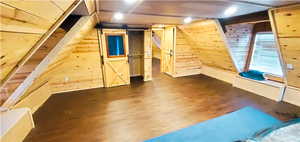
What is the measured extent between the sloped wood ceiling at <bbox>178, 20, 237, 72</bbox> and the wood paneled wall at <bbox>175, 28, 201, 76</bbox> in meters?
0.21

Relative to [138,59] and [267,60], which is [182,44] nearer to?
[138,59]

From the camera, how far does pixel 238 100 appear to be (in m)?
3.55

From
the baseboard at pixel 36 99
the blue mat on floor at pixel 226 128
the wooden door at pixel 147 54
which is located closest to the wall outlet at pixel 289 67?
the blue mat on floor at pixel 226 128

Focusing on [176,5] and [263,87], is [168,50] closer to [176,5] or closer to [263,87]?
[263,87]

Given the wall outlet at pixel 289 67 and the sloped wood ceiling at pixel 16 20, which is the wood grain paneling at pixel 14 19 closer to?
the sloped wood ceiling at pixel 16 20

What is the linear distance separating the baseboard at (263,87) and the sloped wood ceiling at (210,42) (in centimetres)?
51

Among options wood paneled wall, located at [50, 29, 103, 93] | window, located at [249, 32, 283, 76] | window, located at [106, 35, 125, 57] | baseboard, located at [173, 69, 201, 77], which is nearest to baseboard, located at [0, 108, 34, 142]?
wood paneled wall, located at [50, 29, 103, 93]

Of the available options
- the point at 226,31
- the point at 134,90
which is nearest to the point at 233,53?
the point at 226,31

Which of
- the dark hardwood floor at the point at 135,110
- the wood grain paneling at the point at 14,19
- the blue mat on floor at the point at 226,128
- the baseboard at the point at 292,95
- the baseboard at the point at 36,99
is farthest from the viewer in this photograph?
the baseboard at the point at 292,95

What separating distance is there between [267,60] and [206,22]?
2.17m

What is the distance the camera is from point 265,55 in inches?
161

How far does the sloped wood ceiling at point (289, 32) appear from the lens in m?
2.32

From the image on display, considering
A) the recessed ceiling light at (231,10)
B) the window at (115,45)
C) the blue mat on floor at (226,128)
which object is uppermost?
the recessed ceiling light at (231,10)

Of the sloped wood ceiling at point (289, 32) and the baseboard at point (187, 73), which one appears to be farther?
the baseboard at point (187, 73)
